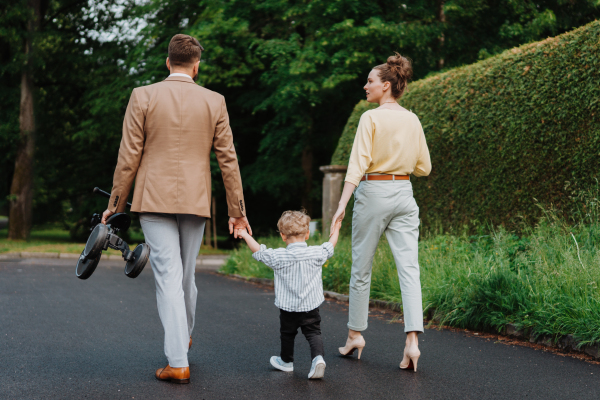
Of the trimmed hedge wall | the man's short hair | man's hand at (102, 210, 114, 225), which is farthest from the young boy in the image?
the trimmed hedge wall

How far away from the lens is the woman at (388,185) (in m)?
4.07

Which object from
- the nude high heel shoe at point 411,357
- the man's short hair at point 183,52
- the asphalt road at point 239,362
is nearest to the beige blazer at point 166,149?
the man's short hair at point 183,52

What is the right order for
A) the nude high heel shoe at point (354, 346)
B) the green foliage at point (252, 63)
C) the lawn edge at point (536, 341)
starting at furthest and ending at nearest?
the green foliage at point (252, 63) → the lawn edge at point (536, 341) → the nude high heel shoe at point (354, 346)

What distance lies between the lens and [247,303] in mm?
7383

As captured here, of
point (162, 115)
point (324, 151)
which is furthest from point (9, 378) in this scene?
point (324, 151)

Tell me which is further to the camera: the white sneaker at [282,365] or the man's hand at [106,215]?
the white sneaker at [282,365]

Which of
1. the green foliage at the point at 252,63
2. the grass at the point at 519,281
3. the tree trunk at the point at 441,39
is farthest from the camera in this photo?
the tree trunk at the point at 441,39

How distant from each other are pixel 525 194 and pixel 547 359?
3628mm

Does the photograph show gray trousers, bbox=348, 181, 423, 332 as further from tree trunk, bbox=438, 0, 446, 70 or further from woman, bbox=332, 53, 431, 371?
tree trunk, bbox=438, 0, 446, 70

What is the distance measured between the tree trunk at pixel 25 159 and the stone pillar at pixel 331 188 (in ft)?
39.6

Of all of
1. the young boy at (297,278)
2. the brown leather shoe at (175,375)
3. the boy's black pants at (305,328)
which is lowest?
the brown leather shoe at (175,375)

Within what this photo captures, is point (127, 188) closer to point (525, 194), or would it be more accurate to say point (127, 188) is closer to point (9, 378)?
point (9, 378)

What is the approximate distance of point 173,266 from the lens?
369cm

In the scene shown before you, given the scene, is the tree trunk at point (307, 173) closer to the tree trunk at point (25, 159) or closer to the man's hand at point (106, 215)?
the tree trunk at point (25, 159)
